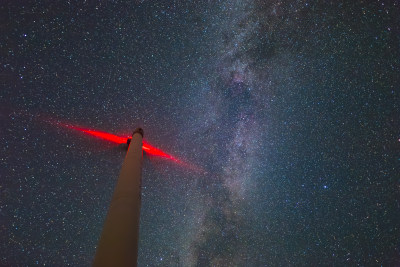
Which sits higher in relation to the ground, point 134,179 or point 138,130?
point 138,130

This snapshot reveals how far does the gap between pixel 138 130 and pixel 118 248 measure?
9482 millimetres

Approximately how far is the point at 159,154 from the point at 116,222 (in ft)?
51.0

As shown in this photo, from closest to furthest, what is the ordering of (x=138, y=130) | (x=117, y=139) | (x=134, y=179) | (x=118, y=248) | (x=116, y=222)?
(x=118, y=248) < (x=116, y=222) < (x=134, y=179) < (x=138, y=130) < (x=117, y=139)

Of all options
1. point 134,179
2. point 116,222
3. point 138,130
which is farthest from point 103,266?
point 138,130

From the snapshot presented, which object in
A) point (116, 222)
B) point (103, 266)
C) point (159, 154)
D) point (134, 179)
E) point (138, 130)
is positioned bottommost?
point (103, 266)

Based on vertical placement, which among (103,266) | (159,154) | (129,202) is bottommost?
(103,266)

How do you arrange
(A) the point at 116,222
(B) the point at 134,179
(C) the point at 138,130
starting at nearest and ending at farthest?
(A) the point at 116,222, (B) the point at 134,179, (C) the point at 138,130

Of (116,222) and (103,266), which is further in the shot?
(116,222)

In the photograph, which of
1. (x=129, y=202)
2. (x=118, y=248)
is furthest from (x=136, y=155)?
(x=118, y=248)

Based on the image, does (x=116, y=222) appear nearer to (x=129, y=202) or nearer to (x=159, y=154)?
(x=129, y=202)

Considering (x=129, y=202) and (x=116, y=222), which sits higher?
(x=129, y=202)

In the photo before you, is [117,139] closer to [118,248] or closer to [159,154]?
[159,154]

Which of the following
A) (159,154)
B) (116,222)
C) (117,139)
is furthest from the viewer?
(159,154)

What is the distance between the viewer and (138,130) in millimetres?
13125
